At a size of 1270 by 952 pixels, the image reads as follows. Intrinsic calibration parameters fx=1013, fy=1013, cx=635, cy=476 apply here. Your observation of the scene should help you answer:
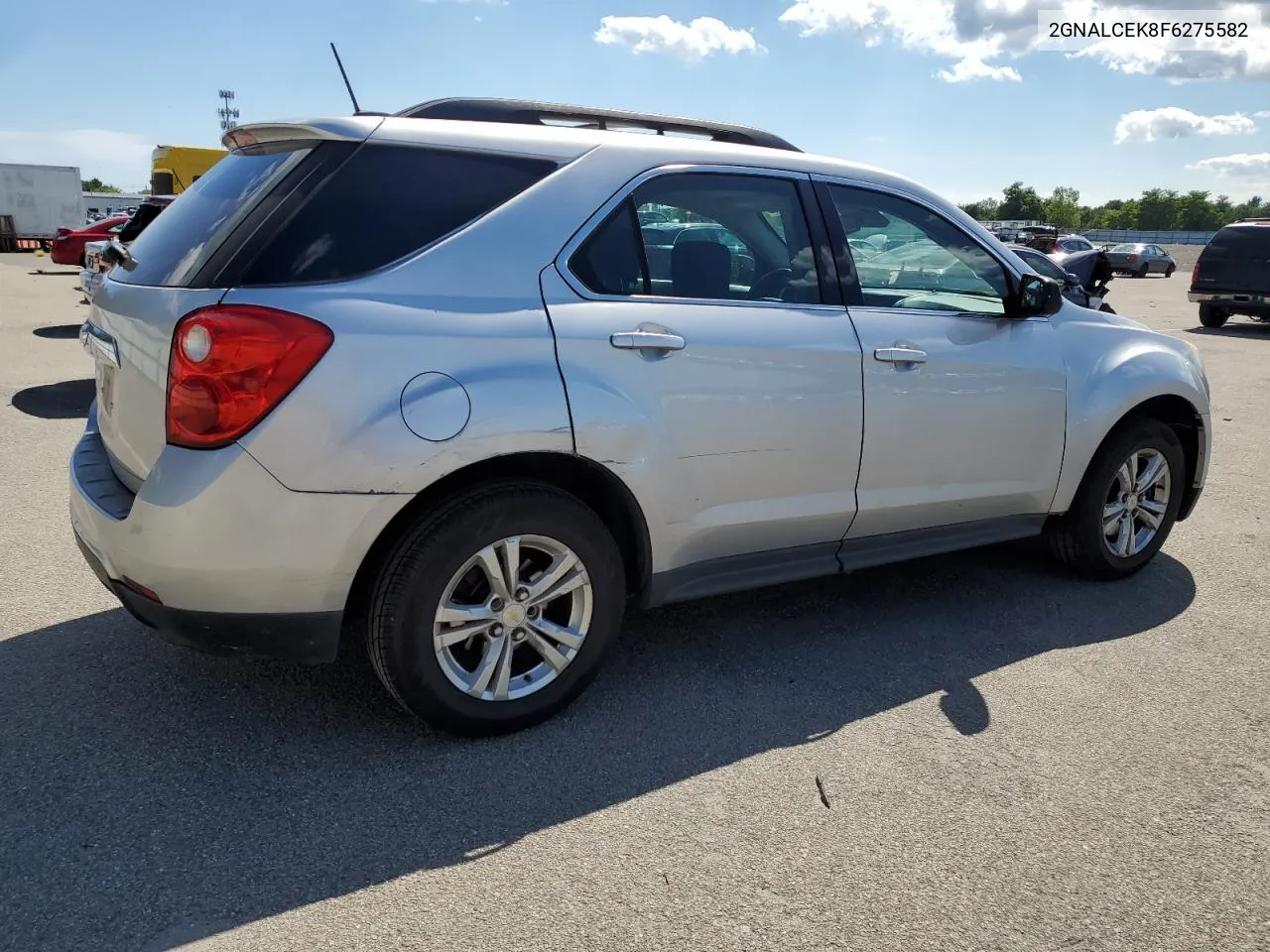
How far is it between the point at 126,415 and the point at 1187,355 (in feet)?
14.8

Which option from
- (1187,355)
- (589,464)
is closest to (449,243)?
(589,464)

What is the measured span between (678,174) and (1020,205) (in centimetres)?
14575

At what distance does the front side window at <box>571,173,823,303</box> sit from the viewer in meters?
3.22

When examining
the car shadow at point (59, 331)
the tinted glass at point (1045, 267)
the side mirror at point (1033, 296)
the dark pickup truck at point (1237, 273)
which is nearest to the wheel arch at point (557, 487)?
the side mirror at point (1033, 296)

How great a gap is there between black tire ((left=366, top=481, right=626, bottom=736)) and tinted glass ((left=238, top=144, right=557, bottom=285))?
74cm

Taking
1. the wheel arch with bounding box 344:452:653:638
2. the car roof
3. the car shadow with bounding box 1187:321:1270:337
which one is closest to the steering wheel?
the car roof

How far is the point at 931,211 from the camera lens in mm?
A: 4039

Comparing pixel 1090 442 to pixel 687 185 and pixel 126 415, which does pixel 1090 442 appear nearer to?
pixel 687 185

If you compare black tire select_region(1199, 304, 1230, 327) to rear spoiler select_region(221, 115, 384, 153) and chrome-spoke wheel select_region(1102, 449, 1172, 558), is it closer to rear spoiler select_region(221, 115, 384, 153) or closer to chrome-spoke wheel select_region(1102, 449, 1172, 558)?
chrome-spoke wheel select_region(1102, 449, 1172, 558)

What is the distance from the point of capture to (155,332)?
9.10ft

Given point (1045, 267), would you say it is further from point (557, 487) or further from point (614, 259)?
point (557, 487)

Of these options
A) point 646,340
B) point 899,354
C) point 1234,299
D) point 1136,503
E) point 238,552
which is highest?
point 646,340

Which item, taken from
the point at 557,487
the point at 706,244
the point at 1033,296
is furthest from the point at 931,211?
the point at 557,487

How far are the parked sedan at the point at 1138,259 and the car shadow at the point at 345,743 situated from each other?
41.9m
